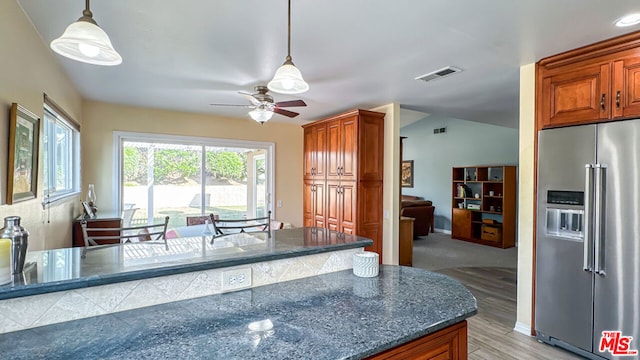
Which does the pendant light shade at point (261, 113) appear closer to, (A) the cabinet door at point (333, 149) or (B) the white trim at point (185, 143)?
(A) the cabinet door at point (333, 149)

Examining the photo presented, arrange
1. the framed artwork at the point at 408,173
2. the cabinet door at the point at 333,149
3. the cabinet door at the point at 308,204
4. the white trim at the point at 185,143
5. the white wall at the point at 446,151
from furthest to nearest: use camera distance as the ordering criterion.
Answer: the framed artwork at the point at 408,173 → the white wall at the point at 446,151 → the cabinet door at the point at 308,204 → the cabinet door at the point at 333,149 → the white trim at the point at 185,143

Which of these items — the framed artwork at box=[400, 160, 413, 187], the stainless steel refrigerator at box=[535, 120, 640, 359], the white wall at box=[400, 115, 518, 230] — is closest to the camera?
the stainless steel refrigerator at box=[535, 120, 640, 359]

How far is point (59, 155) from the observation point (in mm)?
3422

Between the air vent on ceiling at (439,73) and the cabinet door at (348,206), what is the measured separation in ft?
5.34

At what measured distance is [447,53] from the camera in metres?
2.55

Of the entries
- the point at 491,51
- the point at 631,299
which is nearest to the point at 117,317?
the point at 491,51

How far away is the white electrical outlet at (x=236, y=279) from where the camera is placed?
4.49 feet

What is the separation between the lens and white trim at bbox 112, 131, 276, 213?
4441 mm

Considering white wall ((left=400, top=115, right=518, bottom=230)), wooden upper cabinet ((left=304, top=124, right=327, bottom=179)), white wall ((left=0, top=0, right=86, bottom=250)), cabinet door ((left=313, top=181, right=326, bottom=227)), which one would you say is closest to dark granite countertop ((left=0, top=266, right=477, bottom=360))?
white wall ((left=0, top=0, right=86, bottom=250))

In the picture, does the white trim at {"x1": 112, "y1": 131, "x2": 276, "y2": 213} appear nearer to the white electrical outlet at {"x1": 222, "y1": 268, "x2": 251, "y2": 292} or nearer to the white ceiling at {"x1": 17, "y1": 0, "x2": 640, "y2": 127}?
the white ceiling at {"x1": 17, "y1": 0, "x2": 640, "y2": 127}

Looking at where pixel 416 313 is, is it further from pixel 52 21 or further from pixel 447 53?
pixel 52 21

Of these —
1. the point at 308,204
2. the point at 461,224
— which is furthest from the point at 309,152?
the point at 461,224

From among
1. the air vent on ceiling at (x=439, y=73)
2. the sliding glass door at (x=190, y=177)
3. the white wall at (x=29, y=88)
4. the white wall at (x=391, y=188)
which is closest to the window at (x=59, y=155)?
the white wall at (x=29, y=88)

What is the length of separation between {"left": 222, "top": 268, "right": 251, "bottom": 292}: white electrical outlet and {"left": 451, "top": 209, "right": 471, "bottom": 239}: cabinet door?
22.6ft
